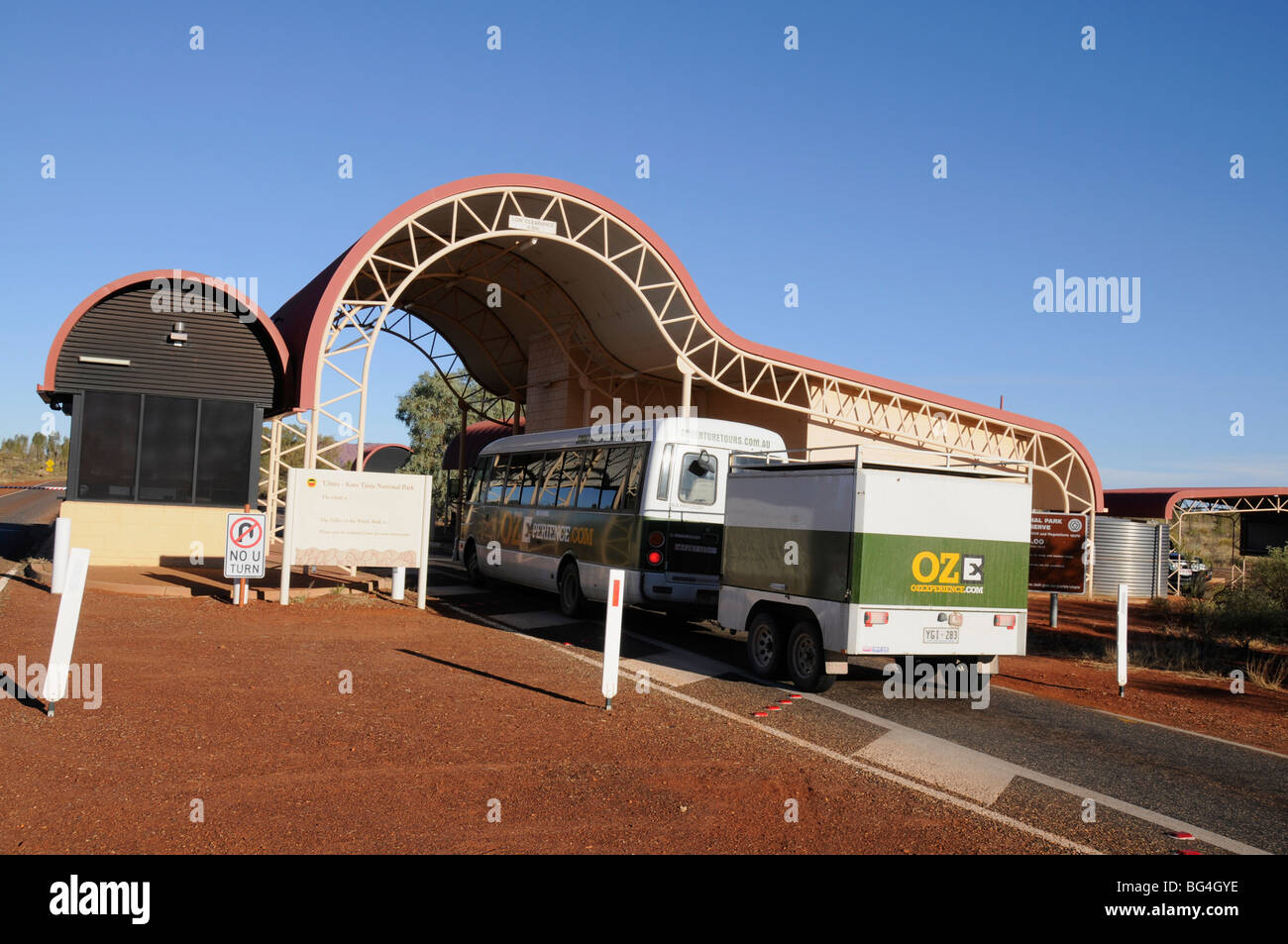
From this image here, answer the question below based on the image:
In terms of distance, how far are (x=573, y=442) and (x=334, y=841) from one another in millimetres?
11727

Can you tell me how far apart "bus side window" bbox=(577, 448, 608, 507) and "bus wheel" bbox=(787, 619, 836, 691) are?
215 inches

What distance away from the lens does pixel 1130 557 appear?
30.3 m

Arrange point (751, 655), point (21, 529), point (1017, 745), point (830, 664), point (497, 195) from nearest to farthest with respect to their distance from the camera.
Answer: point (1017, 745), point (830, 664), point (751, 655), point (497, 195), point (21, 529)

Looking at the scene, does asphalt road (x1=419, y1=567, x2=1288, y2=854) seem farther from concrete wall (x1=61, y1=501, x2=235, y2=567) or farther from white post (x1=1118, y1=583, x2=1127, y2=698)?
concrete wall (x1=61, y1=501, x2=235, y2=567)

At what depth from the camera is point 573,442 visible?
16.7 metres

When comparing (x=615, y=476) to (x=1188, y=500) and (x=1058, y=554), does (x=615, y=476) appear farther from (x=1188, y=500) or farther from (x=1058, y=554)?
(x=1188, y=500)

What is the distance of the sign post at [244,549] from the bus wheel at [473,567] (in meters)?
5.71

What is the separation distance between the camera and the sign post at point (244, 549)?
591 inches

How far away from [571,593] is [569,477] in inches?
75.2

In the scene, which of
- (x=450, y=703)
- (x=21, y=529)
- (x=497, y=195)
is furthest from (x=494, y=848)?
(x=21, y=529)

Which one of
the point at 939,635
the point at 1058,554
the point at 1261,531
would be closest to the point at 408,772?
the point at 939,635

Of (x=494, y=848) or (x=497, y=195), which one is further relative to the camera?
(x=497, y=195)

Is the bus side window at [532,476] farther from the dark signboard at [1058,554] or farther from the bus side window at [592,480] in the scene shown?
the dark signboard at [1058,554]
